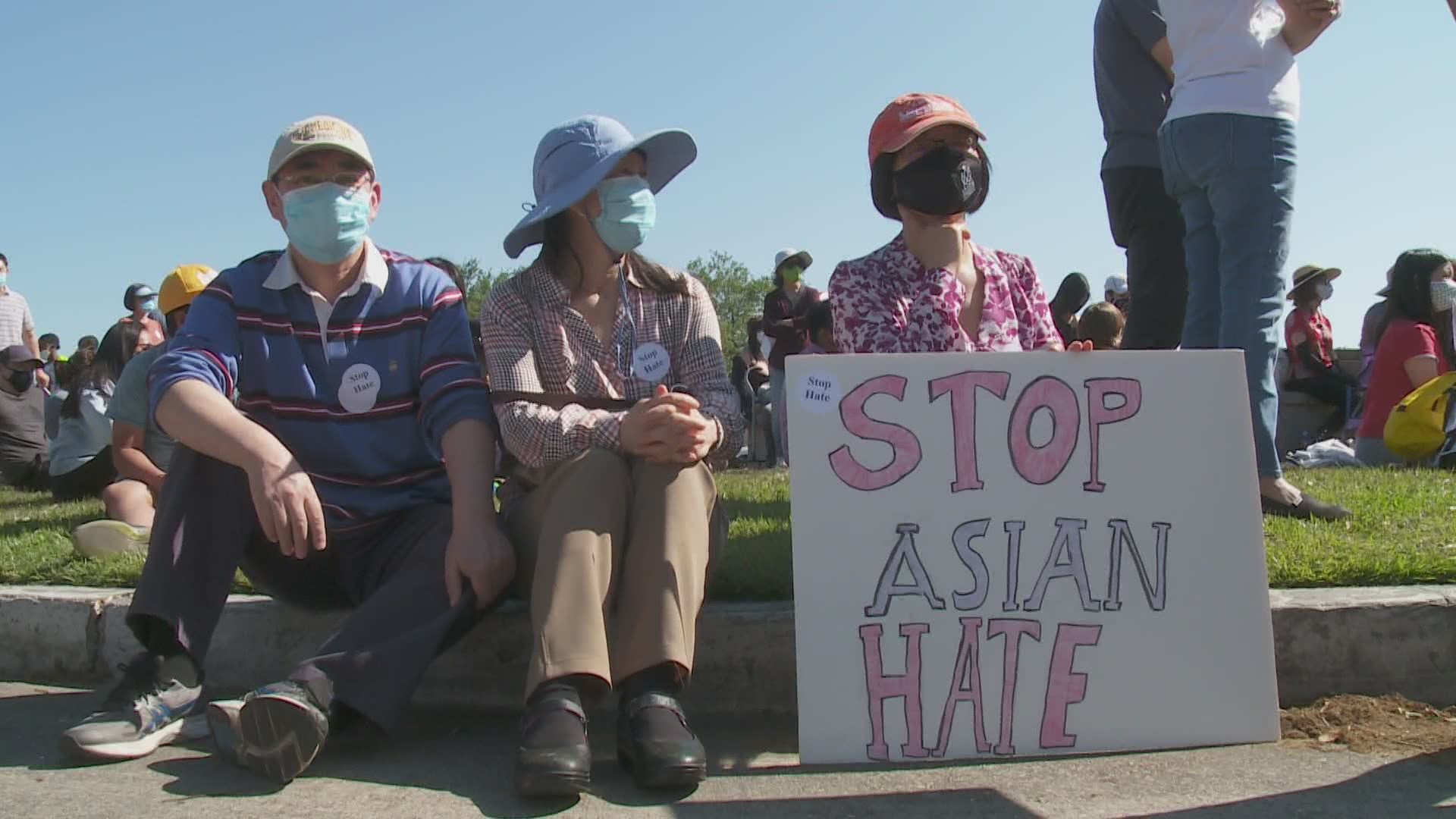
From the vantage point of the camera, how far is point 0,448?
8180mm

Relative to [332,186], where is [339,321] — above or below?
below

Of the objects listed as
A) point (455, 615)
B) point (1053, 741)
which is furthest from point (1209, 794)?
point (455, 615)

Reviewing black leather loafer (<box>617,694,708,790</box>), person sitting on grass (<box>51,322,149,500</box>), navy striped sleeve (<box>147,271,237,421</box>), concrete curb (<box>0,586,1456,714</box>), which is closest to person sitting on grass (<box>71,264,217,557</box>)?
person sitting on grass (<box>51,322,149,500</box>)

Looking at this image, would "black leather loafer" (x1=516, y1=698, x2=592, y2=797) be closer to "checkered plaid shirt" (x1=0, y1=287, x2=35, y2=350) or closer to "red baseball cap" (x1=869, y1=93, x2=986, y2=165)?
"red baseball cap" (x1=869, y1=93, x2=986, y2=165)

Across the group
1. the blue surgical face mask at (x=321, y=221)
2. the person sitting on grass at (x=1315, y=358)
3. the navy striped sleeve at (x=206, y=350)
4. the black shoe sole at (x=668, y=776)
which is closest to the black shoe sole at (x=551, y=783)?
the black shoe sole at (x=668, y=776)

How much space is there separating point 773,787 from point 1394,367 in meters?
5.91

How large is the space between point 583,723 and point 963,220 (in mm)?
1774

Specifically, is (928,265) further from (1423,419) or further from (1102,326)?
(1423,419)

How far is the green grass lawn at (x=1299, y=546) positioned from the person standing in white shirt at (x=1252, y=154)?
300 millimetres

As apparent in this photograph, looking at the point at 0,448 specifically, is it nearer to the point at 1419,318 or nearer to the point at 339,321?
the point at 339,321

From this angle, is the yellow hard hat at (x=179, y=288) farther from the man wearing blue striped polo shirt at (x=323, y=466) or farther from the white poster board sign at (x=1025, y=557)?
the white poster board sign at (x=1025, y=557)

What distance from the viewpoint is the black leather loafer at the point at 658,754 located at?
2393mm

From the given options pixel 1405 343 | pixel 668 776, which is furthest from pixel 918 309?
pixel 1405 343

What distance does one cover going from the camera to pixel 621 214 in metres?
3.09
